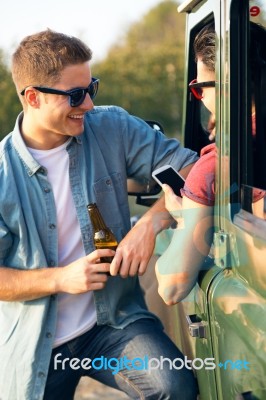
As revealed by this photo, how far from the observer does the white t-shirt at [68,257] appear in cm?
261

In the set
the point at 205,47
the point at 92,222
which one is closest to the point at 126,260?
the point at 92,222

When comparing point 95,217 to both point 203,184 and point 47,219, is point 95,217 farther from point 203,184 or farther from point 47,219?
point 203,184

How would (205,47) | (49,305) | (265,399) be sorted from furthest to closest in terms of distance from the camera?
(49,305) → (205,47) → (265,399)

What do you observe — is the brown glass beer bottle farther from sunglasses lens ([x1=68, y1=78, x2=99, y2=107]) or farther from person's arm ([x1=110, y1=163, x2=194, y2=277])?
sunglasses lens ([x1=68, y1=78, x2=99, y2=107])

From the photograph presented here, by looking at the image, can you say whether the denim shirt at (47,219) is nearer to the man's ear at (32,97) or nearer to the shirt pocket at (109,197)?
the shirt pocket at (109,197)

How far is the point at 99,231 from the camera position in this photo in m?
2.57

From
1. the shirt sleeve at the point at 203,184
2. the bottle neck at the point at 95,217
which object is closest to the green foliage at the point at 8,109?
the bottle neck at the point at 95,217

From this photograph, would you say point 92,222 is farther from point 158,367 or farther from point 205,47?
point 205,47

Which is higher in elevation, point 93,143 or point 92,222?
point 93,143

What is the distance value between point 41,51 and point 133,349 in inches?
43.5

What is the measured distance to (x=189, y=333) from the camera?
2520 millimetres

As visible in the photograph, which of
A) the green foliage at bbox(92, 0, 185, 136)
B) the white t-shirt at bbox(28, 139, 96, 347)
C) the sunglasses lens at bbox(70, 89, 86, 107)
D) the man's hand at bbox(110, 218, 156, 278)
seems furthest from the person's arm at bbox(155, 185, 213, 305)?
the green foliage at bbox(92, 0, 185, 136)

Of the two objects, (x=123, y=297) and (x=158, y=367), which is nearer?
(x=158, y=367)

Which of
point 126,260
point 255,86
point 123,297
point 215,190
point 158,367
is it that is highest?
point 255,86
